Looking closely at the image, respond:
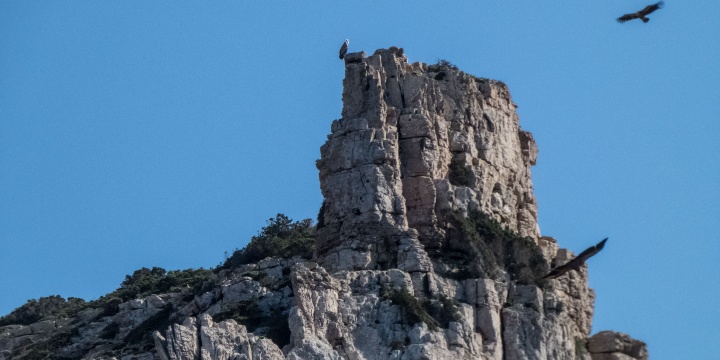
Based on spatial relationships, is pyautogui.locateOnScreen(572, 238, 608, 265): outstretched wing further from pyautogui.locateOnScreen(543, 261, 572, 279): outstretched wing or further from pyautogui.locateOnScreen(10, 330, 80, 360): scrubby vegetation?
pyautogui.locateOnScreen(10, 330, 80, 360): scrubby vegetation

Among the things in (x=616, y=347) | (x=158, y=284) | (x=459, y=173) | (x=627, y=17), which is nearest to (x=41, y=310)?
(x=158, y=284)

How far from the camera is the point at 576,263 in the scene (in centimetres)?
9181

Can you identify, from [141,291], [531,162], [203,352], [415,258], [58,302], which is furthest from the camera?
[58,302]

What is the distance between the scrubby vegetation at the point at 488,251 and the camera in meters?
92.2

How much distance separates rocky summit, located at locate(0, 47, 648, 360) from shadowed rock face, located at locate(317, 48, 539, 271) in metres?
0.05

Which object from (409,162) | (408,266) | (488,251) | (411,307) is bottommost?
(411,307)

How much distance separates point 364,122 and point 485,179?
554cm

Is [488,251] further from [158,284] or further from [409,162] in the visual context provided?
[158,284]

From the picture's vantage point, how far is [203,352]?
8369 cm

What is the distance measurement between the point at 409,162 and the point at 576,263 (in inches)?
288

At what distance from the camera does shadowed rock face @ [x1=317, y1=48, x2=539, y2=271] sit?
92.5 m

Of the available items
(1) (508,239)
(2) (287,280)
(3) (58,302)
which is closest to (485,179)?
(1) (508,239)

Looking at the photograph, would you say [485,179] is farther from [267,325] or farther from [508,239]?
[267,325]

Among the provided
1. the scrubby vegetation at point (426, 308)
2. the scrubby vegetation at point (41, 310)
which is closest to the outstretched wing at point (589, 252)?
the scrubby vegetation at point (426, 308)
